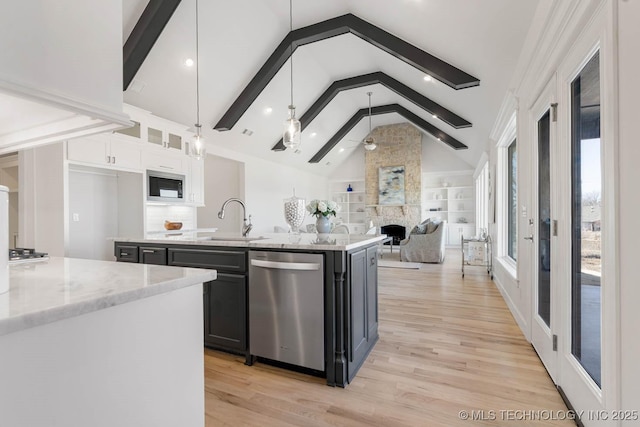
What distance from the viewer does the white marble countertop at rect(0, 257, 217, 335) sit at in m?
0.64

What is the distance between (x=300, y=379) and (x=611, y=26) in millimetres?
2448

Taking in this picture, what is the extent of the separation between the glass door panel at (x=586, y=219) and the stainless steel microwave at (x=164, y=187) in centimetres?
477

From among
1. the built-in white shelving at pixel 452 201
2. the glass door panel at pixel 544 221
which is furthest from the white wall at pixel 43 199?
the built-in white shelving at pixel 452 201

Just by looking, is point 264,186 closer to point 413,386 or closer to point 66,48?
point 413,386

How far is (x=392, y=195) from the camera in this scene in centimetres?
1012

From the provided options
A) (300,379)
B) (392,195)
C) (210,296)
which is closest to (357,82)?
(392,195)

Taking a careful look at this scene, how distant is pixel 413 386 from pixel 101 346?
6.07ft

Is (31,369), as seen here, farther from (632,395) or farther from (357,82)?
(357,82)

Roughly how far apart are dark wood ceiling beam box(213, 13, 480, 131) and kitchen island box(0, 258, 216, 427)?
3838 mm

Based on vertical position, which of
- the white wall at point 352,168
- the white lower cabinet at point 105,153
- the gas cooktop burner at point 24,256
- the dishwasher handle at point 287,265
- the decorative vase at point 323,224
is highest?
the white wall at point 352,168

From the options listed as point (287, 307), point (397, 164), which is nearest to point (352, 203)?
point (397, 164)

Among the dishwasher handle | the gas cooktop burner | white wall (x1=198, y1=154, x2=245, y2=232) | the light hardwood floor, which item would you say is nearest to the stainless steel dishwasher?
the dishwasher handle

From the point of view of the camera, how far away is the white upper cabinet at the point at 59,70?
750 mm

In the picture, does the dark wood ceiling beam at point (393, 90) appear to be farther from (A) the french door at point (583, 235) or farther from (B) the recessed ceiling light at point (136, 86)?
(B) the recessed ceiling light at point (136, 86)
